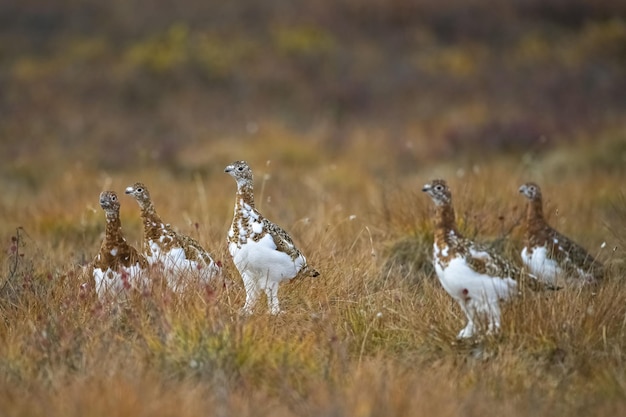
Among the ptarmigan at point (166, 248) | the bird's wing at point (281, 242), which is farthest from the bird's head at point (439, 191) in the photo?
the ptarmigan at point (166, 248)

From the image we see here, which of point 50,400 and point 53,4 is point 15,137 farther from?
point 50,400

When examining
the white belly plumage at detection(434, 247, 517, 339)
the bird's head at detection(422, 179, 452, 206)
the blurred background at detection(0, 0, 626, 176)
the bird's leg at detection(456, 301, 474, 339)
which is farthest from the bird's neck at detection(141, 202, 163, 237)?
the blurred background at detection(0, 0, 626, 176)

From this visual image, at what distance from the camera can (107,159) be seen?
14.5 meters

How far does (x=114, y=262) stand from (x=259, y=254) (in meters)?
0.87

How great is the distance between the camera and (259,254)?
545 centimetres

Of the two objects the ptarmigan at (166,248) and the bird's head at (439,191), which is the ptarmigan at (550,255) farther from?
the ptarmigan at (166,248)

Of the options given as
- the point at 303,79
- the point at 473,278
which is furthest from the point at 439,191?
the point at 303,79

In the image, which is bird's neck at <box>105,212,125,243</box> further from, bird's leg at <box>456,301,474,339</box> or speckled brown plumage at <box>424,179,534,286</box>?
bird's leg at <box>456,301,474,339</box>

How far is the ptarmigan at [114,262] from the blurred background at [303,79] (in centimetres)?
776

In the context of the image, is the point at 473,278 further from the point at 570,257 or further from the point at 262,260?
the point at 570,257

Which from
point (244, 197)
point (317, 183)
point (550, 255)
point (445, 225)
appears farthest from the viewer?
point (317, 183)

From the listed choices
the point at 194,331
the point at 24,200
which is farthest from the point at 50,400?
the point at 24,200

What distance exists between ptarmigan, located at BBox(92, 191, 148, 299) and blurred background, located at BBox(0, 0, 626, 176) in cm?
776

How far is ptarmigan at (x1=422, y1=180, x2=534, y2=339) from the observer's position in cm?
518
